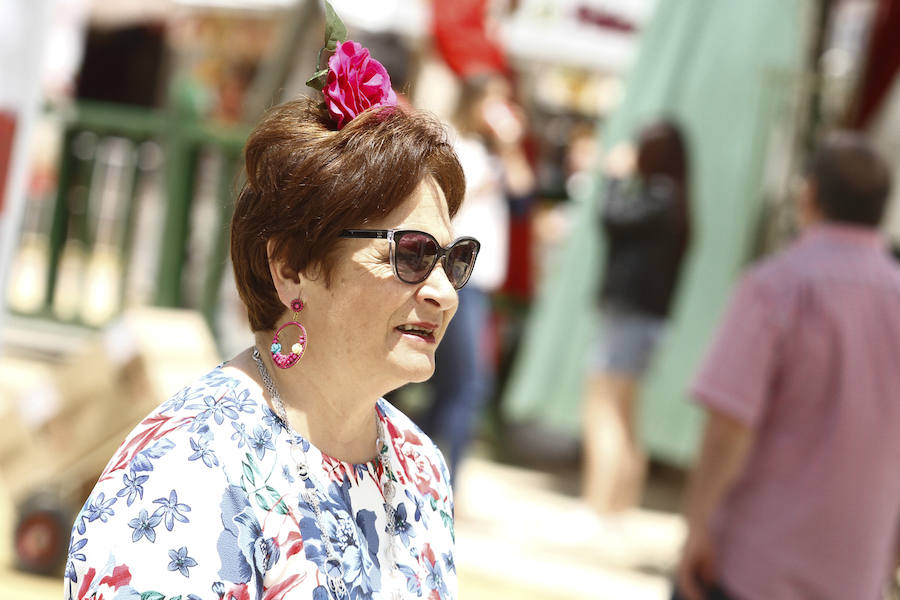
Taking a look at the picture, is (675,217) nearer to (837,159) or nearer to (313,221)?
(837,159)

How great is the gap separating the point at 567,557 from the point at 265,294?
359cm

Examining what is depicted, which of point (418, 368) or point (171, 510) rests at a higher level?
point (418, 368)

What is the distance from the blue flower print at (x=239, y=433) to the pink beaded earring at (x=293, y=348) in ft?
0.40

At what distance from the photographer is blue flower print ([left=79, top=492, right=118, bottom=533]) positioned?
4.70 ft

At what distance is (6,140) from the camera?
9.68 ft

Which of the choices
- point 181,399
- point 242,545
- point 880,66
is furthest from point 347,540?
point 880,66

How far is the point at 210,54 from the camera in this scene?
10031 mm

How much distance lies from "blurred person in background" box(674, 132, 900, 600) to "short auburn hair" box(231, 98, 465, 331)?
1.52m

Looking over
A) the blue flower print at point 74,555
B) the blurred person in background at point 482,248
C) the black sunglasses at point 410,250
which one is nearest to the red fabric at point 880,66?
the blurred person in background at point 482,248

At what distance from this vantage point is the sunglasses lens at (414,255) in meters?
1.61

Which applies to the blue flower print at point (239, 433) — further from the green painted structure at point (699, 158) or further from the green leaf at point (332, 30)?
the green painted structure at point (699, 158)

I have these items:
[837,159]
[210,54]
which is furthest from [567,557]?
[210,54]

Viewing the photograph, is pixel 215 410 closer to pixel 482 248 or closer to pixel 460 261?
pixel 460 261

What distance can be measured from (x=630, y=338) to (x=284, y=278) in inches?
146
